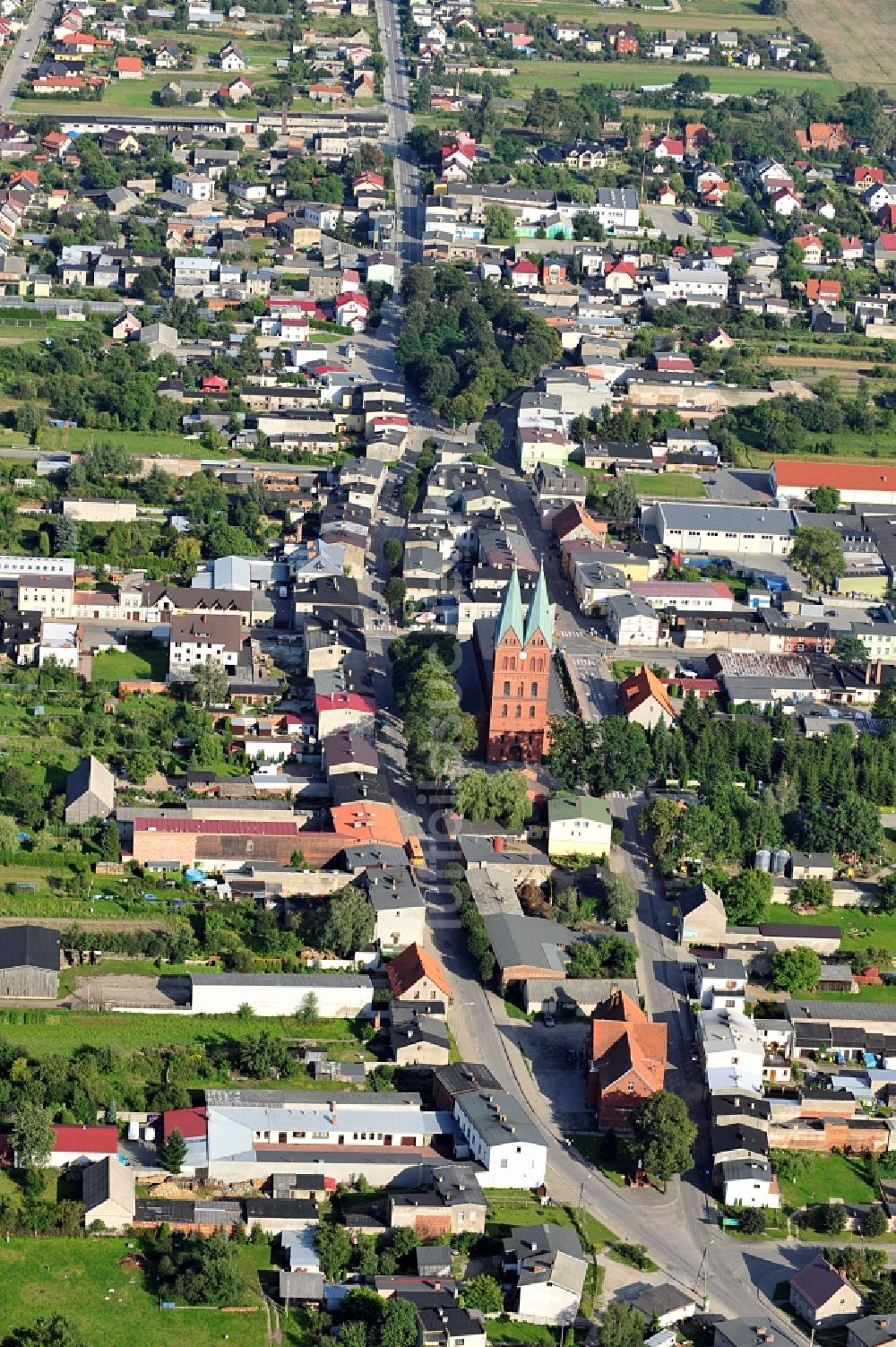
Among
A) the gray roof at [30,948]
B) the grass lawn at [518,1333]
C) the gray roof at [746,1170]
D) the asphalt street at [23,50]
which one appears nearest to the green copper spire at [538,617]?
the gray roof at [30,948]

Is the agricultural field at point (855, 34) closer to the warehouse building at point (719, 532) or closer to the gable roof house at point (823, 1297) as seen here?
the warehouse building at point (719, 532)

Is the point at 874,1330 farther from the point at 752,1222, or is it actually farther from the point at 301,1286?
the point at 301,1286

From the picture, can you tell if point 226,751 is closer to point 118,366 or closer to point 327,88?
point 118,366

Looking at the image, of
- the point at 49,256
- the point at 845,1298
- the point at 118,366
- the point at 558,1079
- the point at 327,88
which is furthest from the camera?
the point at 327,88

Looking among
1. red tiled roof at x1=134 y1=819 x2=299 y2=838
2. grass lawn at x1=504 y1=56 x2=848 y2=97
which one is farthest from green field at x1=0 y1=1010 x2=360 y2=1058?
grass lawn at x1=504 y1=56 x2=848 y2=97

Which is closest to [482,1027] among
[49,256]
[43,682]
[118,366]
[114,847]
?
[114,847]

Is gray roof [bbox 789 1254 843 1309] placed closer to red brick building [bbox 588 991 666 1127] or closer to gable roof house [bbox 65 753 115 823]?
red brick building [bbox 588 991 666 1127]
